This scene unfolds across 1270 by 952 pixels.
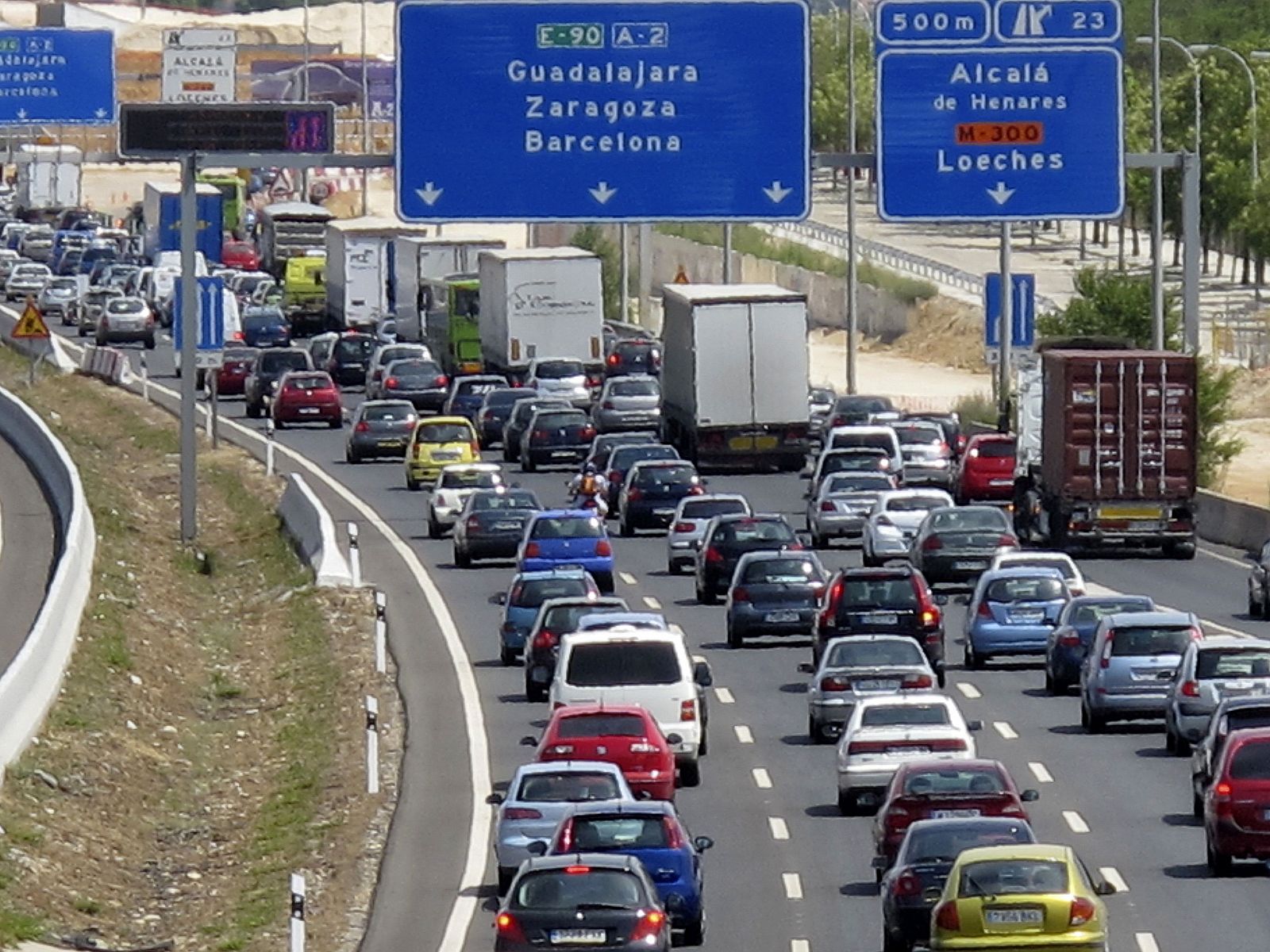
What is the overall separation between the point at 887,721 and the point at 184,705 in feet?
43.0

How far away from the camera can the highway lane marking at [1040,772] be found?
3419 centimetres

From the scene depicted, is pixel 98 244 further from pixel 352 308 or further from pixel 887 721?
pixel 887 721

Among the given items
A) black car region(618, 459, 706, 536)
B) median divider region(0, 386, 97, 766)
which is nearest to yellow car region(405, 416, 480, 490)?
median divider region(0, 386, 97, 766)

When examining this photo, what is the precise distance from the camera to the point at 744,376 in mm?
67562

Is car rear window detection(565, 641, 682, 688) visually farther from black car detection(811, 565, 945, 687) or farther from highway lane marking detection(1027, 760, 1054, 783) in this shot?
black car detection(811, 565, 945, 687)

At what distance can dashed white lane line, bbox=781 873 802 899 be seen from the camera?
27.9m

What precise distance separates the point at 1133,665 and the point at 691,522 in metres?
17.9

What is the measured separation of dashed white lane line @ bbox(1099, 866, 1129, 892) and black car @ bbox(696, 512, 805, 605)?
20.5m

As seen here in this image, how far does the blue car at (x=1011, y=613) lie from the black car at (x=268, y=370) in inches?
1689

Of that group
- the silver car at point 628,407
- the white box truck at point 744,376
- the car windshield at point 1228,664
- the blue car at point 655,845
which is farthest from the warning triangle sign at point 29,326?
the blue car at point 655,845

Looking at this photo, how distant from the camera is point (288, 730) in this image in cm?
3981

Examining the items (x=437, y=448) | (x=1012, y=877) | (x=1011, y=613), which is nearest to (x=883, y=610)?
(x=1011, y=613)

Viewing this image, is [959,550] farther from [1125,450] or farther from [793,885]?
[793,885]

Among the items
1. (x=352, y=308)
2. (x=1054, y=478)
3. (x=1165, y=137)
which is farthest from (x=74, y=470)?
(x=1165, y=137)
